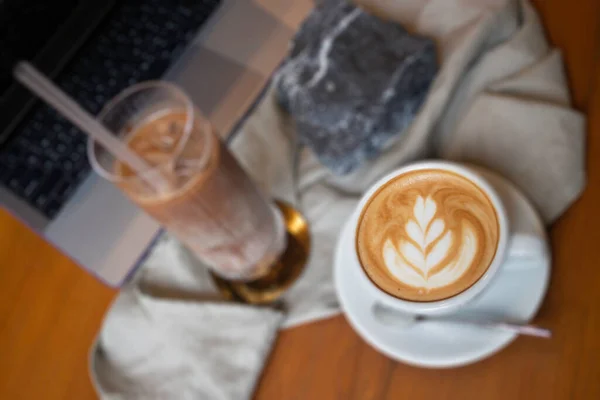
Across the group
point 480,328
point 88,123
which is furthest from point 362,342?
point 88,123

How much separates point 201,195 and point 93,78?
25 cm

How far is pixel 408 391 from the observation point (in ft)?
1.41

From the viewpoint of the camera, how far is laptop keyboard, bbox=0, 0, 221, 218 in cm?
56

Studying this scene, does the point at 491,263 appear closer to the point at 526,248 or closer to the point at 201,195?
the point at 526,248

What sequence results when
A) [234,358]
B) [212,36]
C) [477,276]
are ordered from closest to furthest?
[477,276] → [234,358] → [212,36]

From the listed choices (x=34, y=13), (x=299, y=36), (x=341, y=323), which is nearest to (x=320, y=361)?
(x=341, y=323)

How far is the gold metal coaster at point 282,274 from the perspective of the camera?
0.51 meters

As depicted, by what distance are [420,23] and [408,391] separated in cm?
33

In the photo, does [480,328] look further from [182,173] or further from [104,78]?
[104,78]

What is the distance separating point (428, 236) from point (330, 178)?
0.50ft

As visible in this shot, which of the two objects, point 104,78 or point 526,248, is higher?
point 104,78

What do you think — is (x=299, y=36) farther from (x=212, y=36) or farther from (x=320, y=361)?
(x=320, y=361)

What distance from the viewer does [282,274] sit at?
1.70 feet

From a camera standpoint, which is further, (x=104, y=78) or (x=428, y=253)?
(x=104, y=78)
